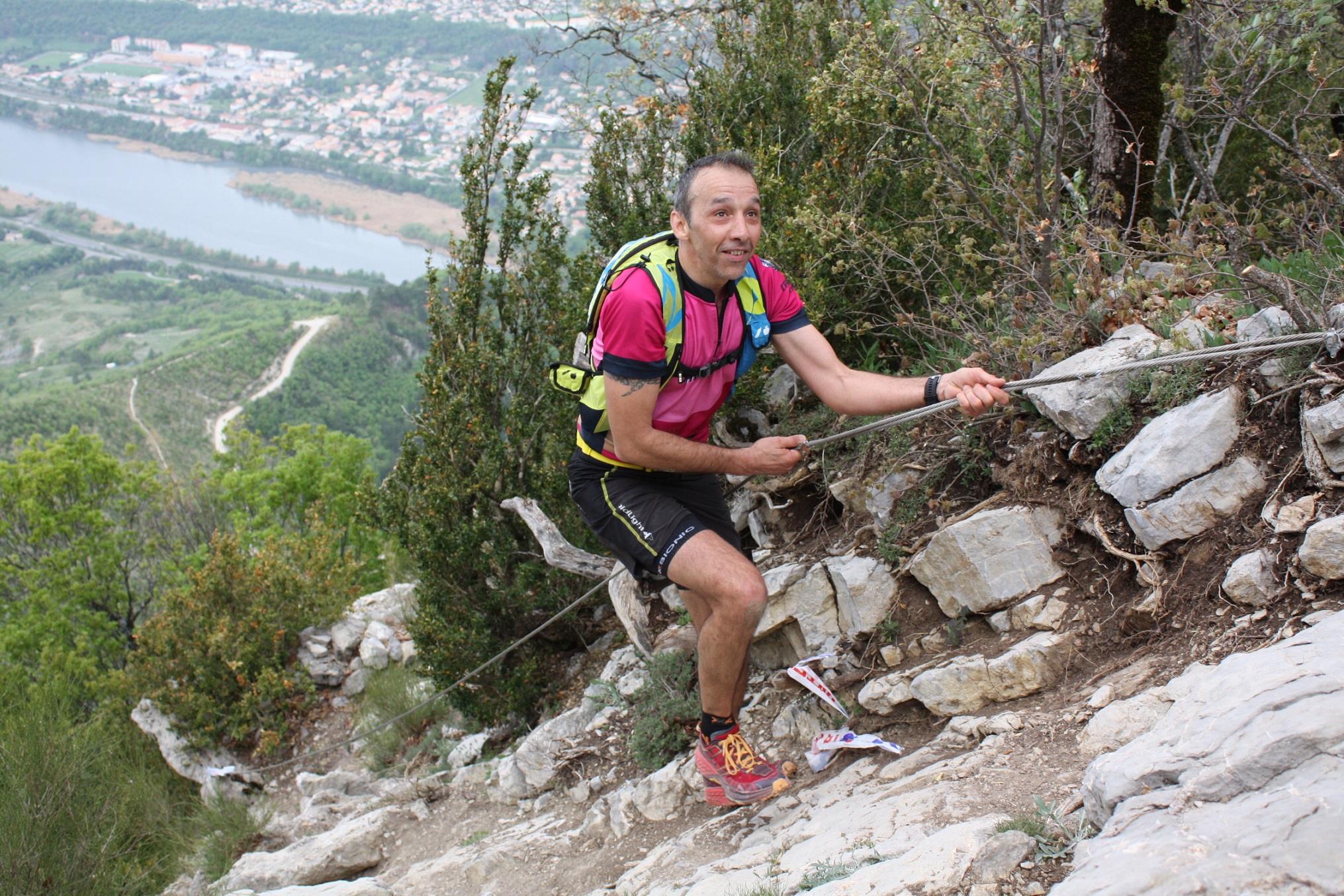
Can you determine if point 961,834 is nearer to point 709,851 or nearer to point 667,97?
point 709,851

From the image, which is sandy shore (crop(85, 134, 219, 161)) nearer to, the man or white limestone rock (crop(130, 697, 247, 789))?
white limestone rock (crop(130, 697, 247, 789))

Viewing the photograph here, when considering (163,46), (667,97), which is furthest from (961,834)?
(163,46)

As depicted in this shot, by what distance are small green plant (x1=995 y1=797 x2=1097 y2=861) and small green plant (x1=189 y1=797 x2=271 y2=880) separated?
17.5ft

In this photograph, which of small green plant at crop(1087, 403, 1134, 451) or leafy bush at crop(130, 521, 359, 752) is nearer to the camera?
small green plant at crop(1087, 403, 1134, 451)

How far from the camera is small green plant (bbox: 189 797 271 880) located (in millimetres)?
6082

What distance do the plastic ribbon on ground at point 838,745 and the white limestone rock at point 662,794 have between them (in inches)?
27.9

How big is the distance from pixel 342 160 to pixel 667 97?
337 ft

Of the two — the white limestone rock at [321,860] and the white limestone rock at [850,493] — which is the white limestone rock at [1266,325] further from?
the white limestone rock at [321,860]

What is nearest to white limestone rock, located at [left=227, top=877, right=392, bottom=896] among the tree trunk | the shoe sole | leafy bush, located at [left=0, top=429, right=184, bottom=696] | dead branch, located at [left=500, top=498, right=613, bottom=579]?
the shoe sole

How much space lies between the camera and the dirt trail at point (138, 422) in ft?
163

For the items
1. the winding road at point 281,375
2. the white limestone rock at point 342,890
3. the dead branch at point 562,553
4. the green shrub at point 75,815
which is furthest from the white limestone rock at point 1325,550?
the winding road at point 281,375

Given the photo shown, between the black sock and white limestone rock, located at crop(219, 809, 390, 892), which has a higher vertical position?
the black sock

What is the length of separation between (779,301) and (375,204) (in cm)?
10151

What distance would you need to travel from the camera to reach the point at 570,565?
5.98 m
